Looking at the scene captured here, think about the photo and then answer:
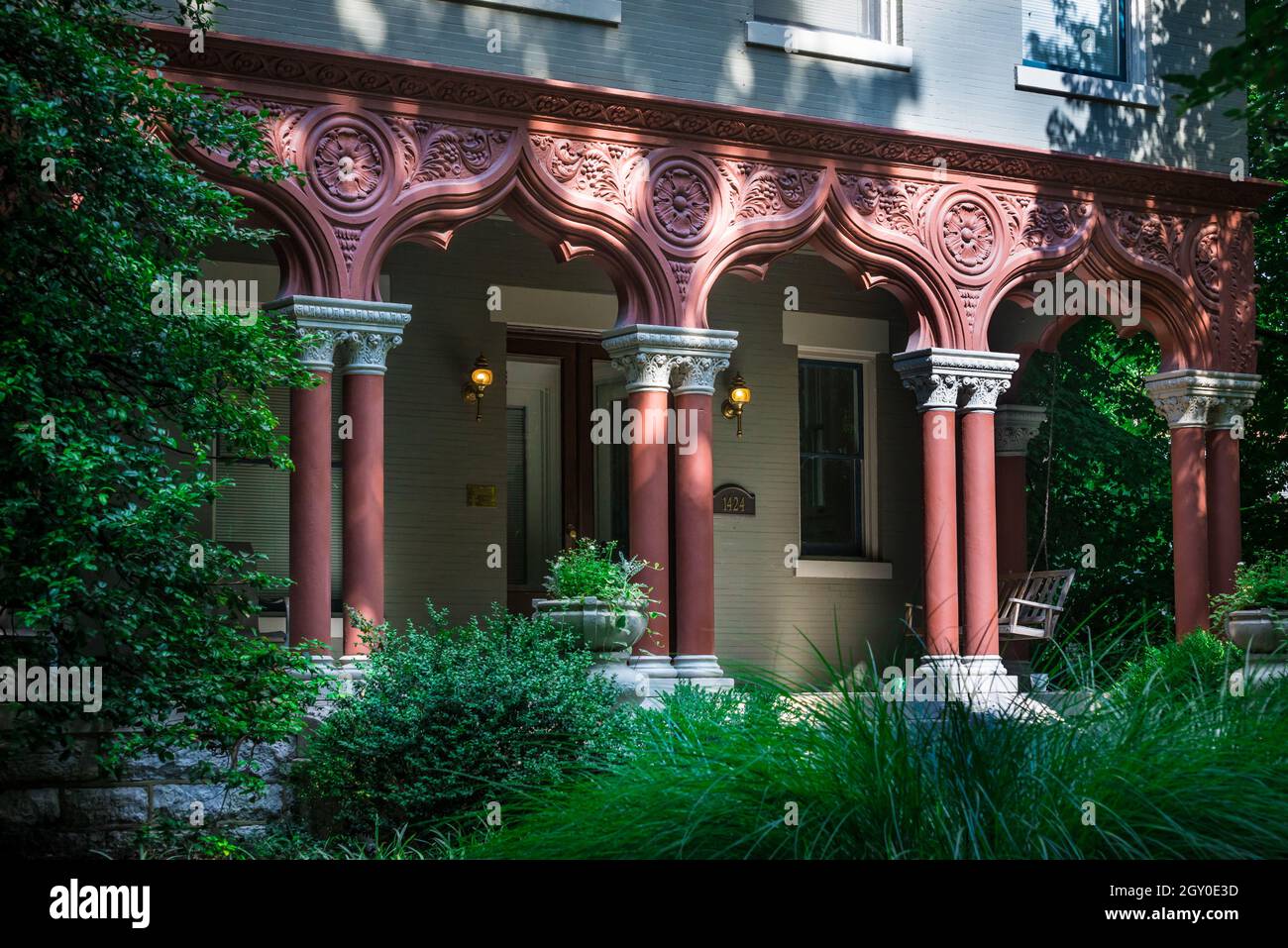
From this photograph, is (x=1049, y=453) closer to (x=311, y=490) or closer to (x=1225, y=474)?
(x=1225, y=474)

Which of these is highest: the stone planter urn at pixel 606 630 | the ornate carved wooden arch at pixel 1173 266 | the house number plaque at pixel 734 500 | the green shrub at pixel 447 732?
the ornate carved wooden arch at pixel 1173 266

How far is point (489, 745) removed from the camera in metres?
7.96

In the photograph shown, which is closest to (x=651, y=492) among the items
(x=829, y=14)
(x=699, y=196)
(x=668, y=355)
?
(x=668, y=355)

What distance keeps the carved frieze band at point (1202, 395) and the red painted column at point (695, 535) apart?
415 centimetres

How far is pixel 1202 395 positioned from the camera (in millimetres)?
12922

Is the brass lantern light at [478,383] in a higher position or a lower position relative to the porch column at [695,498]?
higher

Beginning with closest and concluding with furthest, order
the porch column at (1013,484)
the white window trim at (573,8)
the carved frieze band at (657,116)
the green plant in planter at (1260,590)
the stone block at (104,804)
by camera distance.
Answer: the stone block at (104,804), the carved frieze band at (657,116), the white window trim at (573,8), the green plant in planter at (1260,590), the porch column at (1013,484)

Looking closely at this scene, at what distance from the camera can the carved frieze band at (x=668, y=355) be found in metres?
11.1

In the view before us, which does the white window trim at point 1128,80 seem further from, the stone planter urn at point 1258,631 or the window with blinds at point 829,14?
the stone planter urn at point 1258,631

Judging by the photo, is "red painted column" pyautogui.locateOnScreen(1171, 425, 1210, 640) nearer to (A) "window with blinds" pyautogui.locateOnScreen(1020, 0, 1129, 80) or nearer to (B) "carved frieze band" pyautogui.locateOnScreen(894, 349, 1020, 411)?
(B) "carved frieze band" pyautogui.locateOnScreen(894, 349, 1020, 411)

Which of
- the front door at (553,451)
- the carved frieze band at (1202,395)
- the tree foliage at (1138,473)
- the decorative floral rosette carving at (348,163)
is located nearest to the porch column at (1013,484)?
the tree foliage at (1138,473)

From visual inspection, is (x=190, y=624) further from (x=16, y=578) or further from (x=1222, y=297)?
(x=1222, y=297)

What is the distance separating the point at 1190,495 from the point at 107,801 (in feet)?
27.7
